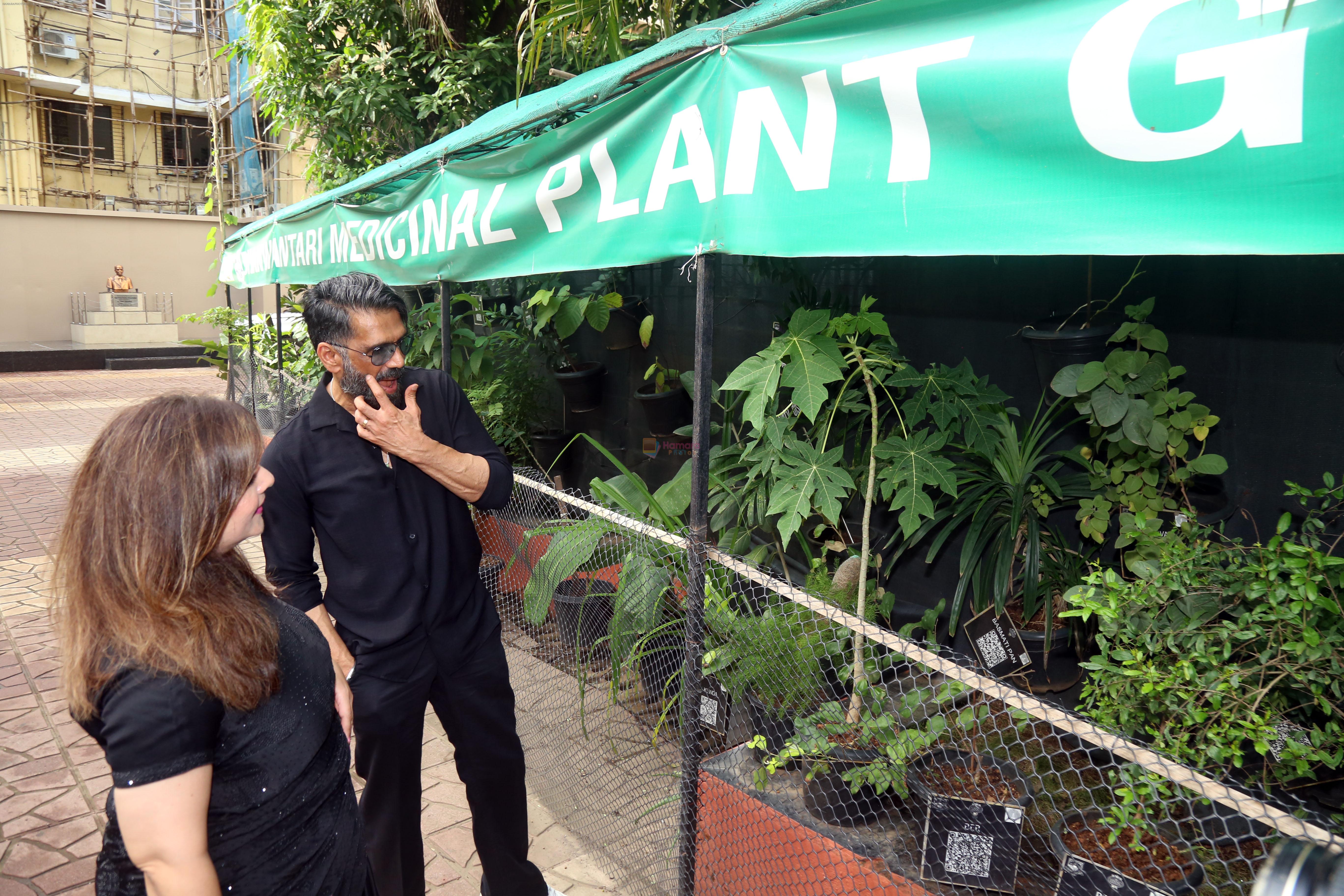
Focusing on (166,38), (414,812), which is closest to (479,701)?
(414,812)

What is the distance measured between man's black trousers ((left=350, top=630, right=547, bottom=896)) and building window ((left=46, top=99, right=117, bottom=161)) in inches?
1035

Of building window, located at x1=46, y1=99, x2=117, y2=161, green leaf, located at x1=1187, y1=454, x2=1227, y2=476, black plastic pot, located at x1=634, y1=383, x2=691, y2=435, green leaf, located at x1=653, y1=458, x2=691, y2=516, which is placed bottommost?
Result: green leaf, located at x1=653, y1=458, x2=691, y2=516

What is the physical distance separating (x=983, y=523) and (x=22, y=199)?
2670 centimetres

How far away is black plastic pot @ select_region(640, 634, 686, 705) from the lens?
10.9 feet

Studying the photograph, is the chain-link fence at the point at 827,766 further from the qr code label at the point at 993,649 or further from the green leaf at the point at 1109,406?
the green leaf at the point at 1109,406

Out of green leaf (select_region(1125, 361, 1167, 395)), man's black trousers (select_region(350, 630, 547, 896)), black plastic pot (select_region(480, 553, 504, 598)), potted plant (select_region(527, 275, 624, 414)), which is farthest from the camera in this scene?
potted plant (select_region(527, 275, 624, 414))

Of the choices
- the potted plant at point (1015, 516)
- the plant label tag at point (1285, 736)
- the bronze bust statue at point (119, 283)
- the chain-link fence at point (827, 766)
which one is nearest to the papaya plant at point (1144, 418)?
the potted plant at point (1015, 516)

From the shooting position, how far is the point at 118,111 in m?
24.0

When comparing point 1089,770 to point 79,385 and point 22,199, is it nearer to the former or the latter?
point 79,385

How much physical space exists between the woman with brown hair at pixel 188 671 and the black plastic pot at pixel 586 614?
2072mm

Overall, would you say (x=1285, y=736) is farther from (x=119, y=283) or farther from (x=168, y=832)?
(x=119, y=283)

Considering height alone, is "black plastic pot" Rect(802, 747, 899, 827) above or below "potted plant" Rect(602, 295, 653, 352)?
below

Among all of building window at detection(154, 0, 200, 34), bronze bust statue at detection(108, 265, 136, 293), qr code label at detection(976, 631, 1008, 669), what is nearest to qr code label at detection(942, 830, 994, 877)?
qr code label at detection(976, 631, 1008, 669)

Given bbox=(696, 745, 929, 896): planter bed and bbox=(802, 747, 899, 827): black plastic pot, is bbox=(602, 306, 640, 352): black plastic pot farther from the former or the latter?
bbox=(802, 747, 899, 827): black plastic pot
